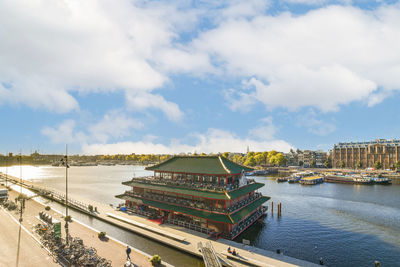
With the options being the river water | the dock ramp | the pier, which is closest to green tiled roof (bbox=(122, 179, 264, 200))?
the pier

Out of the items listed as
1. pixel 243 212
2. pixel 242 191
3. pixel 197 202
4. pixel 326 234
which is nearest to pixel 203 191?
pixel 197 202

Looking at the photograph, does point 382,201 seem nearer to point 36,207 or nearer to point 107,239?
point 107,239

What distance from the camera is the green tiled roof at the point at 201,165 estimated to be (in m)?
44.4

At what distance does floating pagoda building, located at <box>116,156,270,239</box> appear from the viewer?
133 ft

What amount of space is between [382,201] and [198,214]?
7652cm

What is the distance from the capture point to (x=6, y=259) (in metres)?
30.6

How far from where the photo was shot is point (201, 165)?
1879 inches

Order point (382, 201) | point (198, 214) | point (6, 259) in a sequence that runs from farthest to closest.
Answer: point (382, 201) → point (198, 214) → point (6, 259)

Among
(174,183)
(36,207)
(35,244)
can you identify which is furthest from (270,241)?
(36,207)

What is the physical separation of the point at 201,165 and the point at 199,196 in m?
7.70

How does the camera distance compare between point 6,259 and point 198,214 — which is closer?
point 6,259

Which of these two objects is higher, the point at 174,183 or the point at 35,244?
the point at 174,183

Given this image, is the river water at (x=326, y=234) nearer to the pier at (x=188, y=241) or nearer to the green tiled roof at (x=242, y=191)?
the pier at (x=188, y=241)

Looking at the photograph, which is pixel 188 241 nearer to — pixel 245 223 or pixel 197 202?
pixel 197 202
